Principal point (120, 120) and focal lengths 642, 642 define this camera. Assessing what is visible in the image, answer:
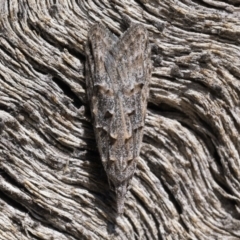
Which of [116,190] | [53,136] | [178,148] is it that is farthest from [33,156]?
[178,148]

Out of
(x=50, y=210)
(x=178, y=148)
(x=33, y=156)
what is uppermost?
(x=178, y=148)

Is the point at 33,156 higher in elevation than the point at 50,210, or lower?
higher

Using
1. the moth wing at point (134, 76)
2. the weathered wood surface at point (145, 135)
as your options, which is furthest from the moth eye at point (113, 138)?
the weathered wood surface at point (145, 135)

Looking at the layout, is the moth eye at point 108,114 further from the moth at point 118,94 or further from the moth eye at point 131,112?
the moth eye at point 131,112

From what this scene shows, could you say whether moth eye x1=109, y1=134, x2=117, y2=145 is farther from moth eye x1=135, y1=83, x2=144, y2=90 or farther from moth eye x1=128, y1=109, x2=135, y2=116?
moth eye x1=135, y1=83, x2=144, y2=90

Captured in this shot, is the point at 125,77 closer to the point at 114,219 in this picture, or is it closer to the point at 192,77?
the point at 192,77
